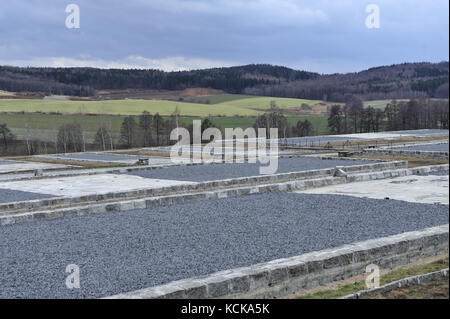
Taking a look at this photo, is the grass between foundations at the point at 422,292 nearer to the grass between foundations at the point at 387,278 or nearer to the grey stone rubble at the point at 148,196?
the grass between foundations at the point at 387,278

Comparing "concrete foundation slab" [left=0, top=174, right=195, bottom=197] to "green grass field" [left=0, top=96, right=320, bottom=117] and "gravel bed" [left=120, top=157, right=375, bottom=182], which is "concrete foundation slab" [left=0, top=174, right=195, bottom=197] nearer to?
"gravel bed" [left=120, top=157, right=375, bottom=182]

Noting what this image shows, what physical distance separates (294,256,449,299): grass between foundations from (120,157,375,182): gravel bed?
1141 centimetres

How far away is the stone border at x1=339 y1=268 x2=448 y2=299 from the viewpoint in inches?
266

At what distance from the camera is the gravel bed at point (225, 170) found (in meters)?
20.5

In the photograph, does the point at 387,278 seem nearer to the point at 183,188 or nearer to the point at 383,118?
the point at 183,188

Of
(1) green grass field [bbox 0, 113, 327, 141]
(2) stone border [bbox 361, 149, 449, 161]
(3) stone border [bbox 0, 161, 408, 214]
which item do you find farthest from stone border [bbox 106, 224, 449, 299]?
(1) green grass field [bbox 0, 113, 327, 141]

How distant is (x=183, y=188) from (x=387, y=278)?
9.77 meters

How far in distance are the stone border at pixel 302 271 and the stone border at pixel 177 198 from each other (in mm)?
6494

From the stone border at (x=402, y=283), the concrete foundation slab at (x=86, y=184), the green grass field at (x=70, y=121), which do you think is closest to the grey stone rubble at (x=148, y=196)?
the concrete foundation slab at (x=86, y=184)

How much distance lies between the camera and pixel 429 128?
57.9m

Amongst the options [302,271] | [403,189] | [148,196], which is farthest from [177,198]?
[302,271]

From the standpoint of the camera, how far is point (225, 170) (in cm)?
2245

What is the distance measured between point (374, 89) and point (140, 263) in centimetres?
7349

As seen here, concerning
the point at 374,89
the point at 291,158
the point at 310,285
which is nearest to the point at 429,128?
the point at 374,89
